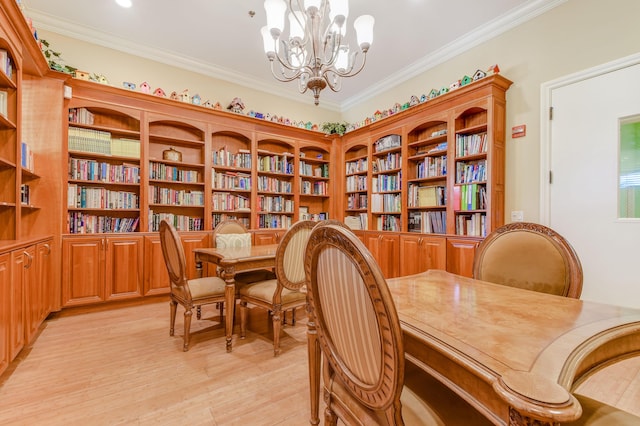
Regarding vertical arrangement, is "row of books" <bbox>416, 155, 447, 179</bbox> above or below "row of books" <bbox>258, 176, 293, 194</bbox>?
above

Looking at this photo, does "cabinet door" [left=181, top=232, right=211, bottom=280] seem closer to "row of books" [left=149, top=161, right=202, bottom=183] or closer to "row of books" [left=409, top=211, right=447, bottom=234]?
"row of books" [left=149, top=161, right=202, bottom=183]

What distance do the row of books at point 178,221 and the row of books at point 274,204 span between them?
902 millimetres

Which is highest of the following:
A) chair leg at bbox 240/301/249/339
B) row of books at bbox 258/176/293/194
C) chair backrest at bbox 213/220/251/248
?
row of books at bbox 258/176/293/194

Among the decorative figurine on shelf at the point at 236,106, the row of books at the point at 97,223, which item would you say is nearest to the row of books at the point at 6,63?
the row of books at the point at 97,223

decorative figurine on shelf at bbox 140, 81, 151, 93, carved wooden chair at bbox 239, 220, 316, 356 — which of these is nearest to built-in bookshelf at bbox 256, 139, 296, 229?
decorative figurine on shelf at bbox 140, 81, 151, 93

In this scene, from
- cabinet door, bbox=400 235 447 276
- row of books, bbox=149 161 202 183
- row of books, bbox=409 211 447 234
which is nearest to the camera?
cabinet door, bbox=400 235 447 276

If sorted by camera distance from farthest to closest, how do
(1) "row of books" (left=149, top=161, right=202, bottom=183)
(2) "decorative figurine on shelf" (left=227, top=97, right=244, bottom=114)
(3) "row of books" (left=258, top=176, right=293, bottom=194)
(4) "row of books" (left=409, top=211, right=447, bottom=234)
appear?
(3) "row of books" (left=258, top=176, right=293, bottom=194) → (2) "decorative figurine on shelf" (left=227, top=97, right=244, bottom=114) → (1) "row of books" (left=149, top=161, right=202, bottom=183) → (4) "row of books" (left=409, top=211, right=447, bottom=234)

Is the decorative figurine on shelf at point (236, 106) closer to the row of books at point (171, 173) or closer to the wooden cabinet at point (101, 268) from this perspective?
the row of books at point (171, 173)

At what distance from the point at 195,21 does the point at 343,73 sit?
1902mm

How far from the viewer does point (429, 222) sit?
3.59 meters

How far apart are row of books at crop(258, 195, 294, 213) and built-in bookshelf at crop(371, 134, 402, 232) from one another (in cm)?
135

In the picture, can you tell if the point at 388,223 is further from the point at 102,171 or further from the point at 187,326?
the point at 102,171

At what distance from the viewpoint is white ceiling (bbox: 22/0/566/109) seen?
2891mm

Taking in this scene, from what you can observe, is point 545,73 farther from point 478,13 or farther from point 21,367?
point 21,367
